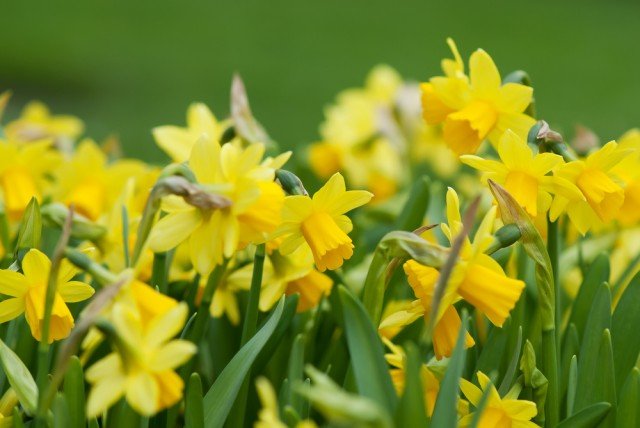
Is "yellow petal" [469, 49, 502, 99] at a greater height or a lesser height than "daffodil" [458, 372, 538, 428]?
greater

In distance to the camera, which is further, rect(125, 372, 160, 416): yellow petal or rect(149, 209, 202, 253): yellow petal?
rect(149, 209, 202, 253): yellow petal

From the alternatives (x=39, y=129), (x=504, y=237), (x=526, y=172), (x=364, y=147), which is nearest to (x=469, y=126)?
(x=526, y=172)

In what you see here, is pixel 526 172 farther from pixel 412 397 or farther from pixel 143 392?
pixel 143 392

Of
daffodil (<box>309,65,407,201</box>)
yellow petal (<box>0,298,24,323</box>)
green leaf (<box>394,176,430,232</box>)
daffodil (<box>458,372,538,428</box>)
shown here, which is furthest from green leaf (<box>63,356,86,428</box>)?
daffodil (<box>309,65,407,201</box>)

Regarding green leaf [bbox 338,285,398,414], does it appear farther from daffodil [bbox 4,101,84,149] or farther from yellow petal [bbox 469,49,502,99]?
daffodil [bbox 4,101,84,149]

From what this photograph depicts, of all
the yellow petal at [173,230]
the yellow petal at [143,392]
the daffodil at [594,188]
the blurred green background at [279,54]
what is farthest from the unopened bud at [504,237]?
the blurred green background at [279,54]

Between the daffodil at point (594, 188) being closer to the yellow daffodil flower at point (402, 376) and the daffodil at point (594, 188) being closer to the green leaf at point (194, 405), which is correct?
the yellow daffodil flower at point (402, 376)

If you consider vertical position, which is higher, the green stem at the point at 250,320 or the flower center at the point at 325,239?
the flower center at the point at 325,239

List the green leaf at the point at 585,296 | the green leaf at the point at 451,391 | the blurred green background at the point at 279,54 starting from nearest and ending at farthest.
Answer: the green leaf at the point at 451,391
the green leaf at the point at 585,296
the blurred green background at the point at 279,54
